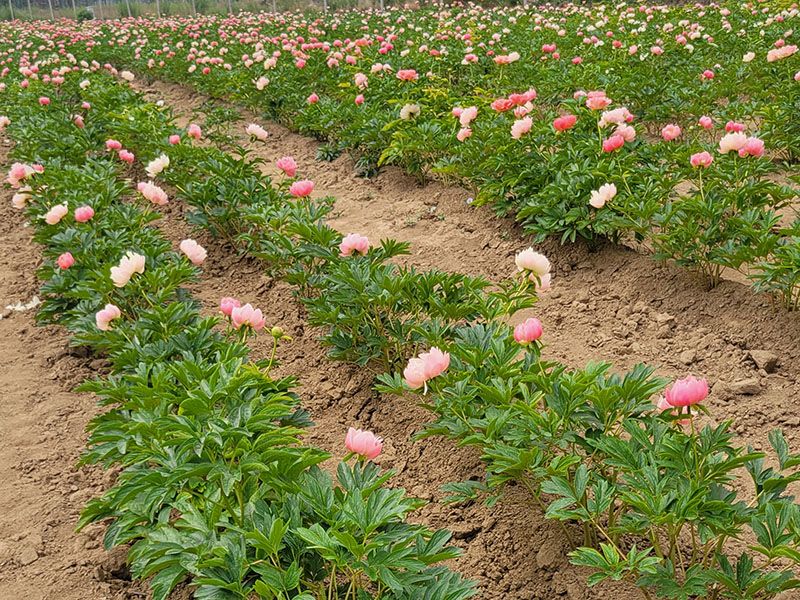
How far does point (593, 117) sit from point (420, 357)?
3.21m

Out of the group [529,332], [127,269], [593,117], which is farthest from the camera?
[593,117]

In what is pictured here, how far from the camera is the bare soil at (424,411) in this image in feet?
7.52

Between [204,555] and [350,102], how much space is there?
234 inches

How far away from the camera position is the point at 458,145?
5.17 m

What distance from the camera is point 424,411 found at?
309 cm

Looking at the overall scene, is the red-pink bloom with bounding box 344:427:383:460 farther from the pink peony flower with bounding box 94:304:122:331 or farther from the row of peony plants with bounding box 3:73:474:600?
the pink peony flower with bounding box 94:304:122:331

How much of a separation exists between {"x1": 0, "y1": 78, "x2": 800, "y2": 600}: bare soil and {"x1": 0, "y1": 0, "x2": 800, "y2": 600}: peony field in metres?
0.01

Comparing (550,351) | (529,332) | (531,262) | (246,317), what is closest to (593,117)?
(550,351)

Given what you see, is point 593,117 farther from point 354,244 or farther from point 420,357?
point 420,357

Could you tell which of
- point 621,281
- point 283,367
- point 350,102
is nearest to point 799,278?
point 621,281

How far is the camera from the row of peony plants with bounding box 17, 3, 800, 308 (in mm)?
3551

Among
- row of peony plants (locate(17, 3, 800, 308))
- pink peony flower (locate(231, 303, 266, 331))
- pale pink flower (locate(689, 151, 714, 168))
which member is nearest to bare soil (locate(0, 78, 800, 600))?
row of peony plants (locate(17, 3, 800, 308))

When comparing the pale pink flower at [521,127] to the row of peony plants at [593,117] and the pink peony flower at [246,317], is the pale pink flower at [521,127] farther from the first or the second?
the pink peony flower at [246,317]

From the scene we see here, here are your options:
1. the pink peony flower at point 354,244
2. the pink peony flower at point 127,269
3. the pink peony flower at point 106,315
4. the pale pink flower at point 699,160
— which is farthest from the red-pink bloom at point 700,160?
the pink peony flower at point 106,315
